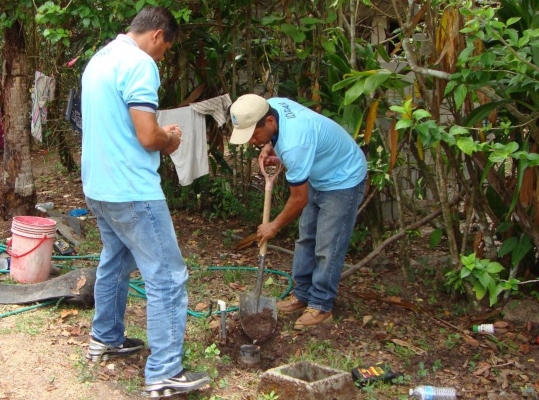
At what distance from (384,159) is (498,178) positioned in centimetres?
113

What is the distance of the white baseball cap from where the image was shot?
14.6 feet

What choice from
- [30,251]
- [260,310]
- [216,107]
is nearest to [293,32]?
[216,107]

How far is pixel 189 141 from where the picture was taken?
22.6 ft

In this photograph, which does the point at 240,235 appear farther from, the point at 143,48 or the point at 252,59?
the point at 143,48

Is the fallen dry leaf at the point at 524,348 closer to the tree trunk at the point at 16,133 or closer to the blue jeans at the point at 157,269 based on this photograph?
the blue jeans at the point at 157,269

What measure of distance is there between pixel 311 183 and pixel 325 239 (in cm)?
39

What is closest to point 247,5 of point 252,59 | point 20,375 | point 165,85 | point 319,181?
point 252,59

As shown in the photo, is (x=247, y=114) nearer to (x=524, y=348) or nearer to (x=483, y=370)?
(x=483, y=370)

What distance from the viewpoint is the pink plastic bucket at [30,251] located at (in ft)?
18.3

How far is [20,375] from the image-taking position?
13.8ft

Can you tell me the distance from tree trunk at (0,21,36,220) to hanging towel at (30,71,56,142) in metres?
0.37

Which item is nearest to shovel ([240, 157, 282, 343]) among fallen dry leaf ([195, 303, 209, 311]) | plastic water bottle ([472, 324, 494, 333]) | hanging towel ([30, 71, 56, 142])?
fallen dry leaf ([195, 303, 209, 311])

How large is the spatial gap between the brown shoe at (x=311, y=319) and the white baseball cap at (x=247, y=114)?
137cm

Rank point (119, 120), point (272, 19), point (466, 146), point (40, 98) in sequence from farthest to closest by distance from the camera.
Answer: point (40, 98), point (272, 19), point (466, 146), point (119, 120)
